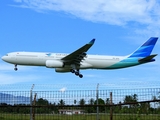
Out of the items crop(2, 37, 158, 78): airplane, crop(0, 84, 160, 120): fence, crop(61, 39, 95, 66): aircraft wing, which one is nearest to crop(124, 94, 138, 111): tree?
crop(0, 84, 160, 120): fence

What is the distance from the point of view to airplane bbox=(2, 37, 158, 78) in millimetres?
42875

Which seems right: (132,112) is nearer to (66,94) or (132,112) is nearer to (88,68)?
(66,94)

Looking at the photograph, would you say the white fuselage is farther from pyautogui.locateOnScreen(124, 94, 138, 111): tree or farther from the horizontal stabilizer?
pyautogui.locateOnScreen(124, 94, 138, 111): tree

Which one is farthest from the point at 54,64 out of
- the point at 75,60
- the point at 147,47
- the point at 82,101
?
the point at 82,101

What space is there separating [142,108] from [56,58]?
110ft

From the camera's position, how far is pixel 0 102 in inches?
554

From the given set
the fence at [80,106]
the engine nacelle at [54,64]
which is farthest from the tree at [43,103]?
the engine nacelle at [54,64]

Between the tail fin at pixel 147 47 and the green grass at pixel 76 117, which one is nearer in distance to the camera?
the green grass at pixel 76 117

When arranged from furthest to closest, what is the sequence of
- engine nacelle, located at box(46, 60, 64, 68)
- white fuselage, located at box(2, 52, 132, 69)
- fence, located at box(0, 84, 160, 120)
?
white fuselage, located at box(2, 52, 132, 69) < engine nacelle, located at box(46, 60, 64, 68) < fence, located at box(0, 84, 160, 120)

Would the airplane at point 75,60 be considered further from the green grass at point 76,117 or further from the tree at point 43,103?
the tree at point 43,103

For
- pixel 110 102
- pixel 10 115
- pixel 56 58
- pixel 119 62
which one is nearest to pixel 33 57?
pixel 56 58

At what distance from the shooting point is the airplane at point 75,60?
141 feet

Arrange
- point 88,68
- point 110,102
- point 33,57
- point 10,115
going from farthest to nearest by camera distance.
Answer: point 88,68, point 33,57, point 10,115, point 110,102

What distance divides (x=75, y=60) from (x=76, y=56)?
1.23 meters
